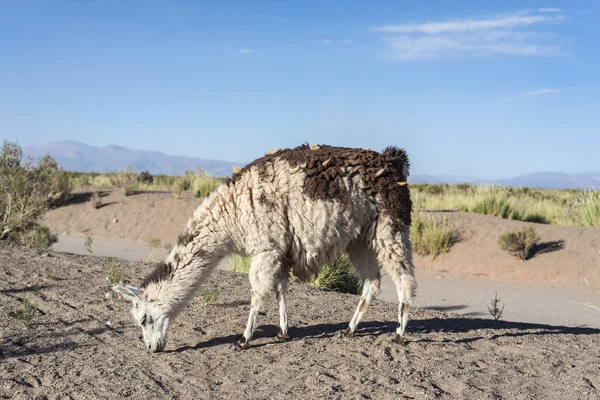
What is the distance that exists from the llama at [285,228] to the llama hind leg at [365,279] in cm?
32

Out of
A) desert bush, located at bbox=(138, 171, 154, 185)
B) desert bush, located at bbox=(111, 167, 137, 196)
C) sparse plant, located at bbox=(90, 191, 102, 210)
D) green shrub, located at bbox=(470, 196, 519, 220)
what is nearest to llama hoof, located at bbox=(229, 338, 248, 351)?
green shrub, located at bbox=(470, 196, 519, 220)

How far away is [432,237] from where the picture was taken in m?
18.3

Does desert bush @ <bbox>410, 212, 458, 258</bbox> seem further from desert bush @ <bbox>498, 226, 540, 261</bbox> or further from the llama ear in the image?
the llama ear

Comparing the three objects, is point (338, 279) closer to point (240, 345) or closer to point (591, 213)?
point (240, 345)

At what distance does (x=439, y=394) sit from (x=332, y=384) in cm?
103

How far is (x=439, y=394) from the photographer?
5809 millimetres

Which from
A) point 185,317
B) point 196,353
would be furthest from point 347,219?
point 185,317

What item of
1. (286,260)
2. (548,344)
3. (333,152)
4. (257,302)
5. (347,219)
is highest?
(333,152)

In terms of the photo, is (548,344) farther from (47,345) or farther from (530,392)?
(47,345)

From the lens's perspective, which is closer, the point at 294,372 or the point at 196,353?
the point at 294,372

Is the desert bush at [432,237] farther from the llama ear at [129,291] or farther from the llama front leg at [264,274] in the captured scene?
the llama ear at [129,291]

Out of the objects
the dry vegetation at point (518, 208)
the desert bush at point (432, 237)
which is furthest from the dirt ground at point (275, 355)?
the dry vegetation at point (518, 208)

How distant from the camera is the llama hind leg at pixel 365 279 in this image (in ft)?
25.2

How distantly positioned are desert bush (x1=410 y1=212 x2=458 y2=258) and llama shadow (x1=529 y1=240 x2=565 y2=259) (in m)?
2.36
